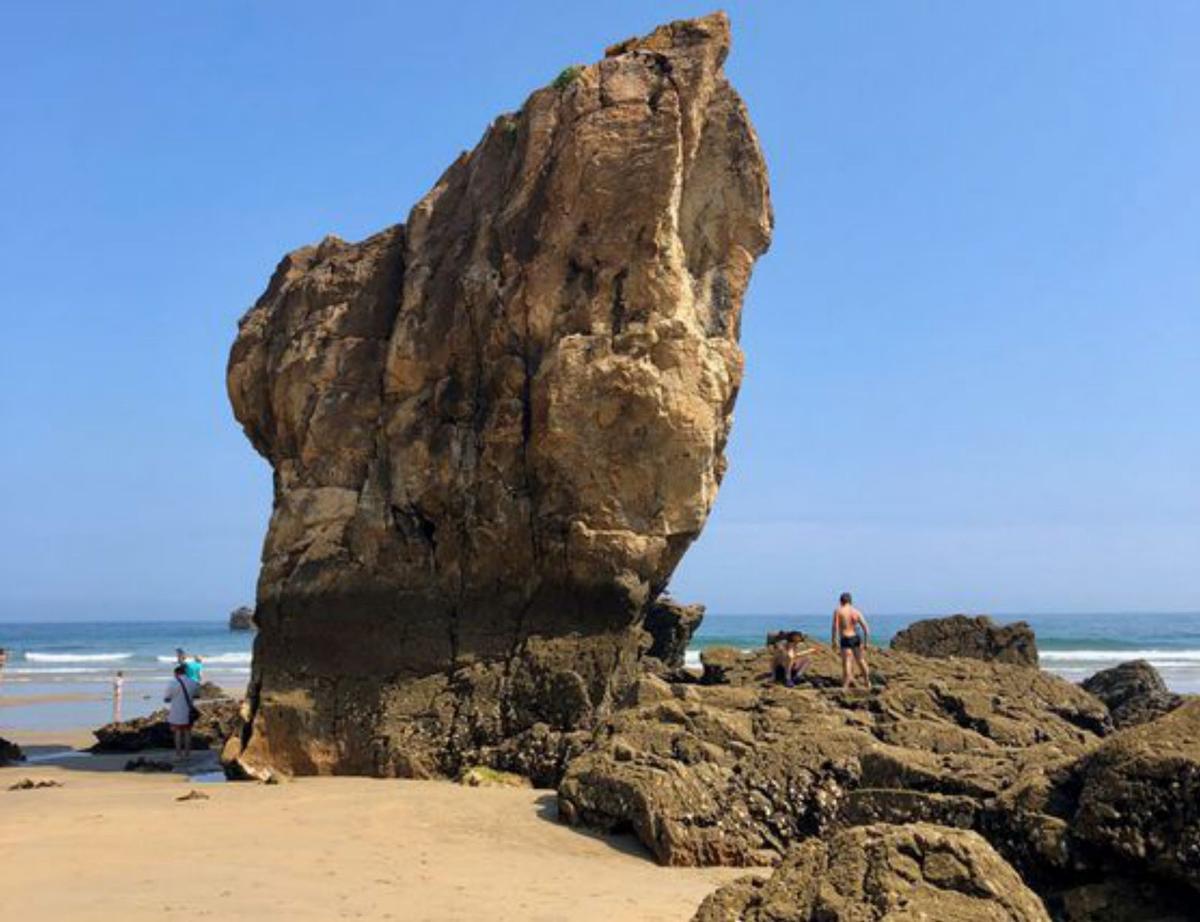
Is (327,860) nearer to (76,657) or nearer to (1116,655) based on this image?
(1116,655)

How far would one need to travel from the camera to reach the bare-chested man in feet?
48.0

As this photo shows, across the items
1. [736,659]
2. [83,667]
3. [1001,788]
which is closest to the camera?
[1001,788]

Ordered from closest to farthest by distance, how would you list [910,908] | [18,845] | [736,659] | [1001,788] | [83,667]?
1. [910,908]
2. [1001,788]
3. [18,845]
4. [736,659]
5. [83,667]

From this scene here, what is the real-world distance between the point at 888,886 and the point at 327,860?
185 inches

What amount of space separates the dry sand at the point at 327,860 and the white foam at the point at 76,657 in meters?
51.6

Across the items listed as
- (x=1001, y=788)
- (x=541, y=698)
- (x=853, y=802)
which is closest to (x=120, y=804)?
(x=541, y=698)

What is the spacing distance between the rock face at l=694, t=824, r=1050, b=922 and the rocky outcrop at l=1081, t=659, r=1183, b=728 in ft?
50.2

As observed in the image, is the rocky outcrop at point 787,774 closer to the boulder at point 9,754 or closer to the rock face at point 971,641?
the rock face at point 971,641

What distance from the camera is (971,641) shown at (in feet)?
71.2

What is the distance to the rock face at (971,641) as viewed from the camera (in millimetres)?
21341

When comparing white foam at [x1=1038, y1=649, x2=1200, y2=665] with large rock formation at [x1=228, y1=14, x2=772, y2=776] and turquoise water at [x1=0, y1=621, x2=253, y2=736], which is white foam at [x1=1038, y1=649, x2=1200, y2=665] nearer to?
turquoise water at [x1=0, y1=621, x2=253, y2=736]

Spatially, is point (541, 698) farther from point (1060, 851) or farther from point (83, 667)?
point (83, 667)

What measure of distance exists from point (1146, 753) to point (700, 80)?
9.48 meters

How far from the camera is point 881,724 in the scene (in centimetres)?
1120
